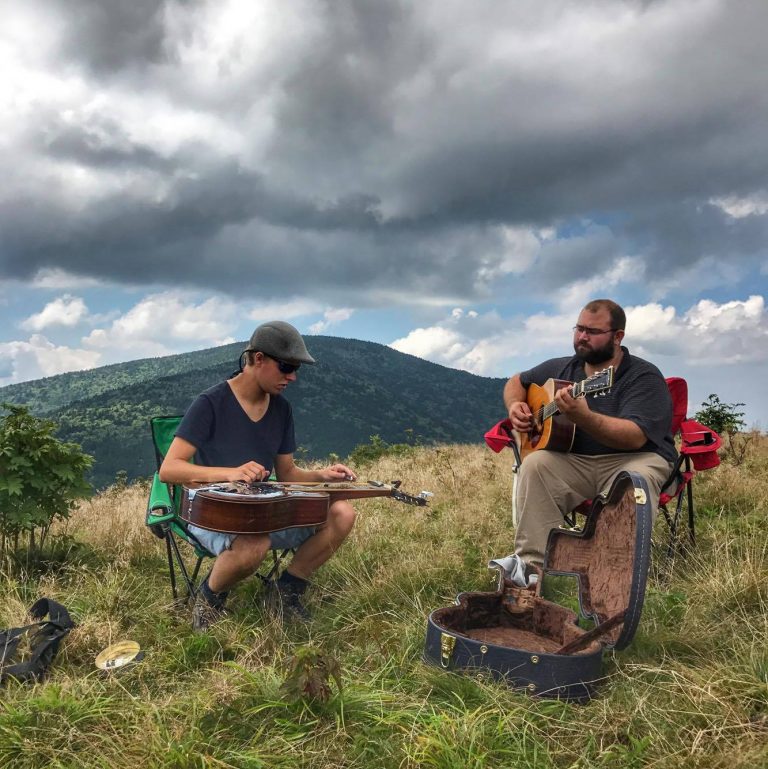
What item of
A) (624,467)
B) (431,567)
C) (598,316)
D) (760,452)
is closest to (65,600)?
(431,567)

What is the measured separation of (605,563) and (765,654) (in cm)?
89

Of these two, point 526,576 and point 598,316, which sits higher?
point 598,316

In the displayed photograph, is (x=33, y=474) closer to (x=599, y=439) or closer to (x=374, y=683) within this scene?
(x=374, y=683)

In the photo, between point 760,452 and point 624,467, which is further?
point 760,452

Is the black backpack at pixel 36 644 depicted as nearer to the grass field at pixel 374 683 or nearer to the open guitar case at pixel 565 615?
the grass field at pixel 374 683

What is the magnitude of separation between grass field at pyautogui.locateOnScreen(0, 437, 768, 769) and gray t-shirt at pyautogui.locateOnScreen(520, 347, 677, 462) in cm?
86

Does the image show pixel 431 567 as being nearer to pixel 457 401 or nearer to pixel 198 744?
pixel 198 744

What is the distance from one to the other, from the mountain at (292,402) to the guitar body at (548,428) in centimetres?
7025

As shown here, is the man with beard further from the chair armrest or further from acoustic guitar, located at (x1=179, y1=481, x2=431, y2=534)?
the chair armrest

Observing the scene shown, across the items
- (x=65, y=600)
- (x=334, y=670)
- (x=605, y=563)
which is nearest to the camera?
(x=334, y=670)

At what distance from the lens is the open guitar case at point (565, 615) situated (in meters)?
2.87

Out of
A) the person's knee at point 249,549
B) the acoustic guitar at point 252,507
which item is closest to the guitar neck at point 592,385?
the acoustic guitar at point 252,507

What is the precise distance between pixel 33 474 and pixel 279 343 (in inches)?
99.0

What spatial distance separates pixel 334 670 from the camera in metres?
2.60
